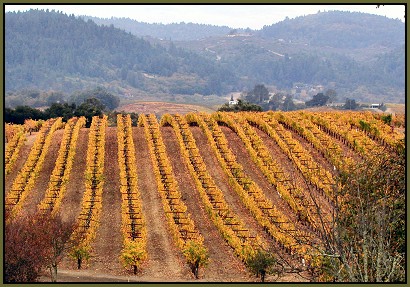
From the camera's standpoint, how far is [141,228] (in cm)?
3441

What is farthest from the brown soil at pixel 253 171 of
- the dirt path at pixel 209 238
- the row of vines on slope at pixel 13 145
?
the row of vines on slope at pixel 13 145

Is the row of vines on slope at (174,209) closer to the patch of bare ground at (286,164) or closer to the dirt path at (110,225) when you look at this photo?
the dirt path at (110,225)

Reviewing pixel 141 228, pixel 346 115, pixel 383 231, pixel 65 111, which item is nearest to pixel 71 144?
pixel 141 228

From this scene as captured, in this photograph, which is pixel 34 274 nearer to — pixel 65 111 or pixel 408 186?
pixel 408 186

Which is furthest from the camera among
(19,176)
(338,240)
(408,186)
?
(19,176)

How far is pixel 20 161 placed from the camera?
4934 cm

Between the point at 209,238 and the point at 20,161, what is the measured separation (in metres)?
19.9

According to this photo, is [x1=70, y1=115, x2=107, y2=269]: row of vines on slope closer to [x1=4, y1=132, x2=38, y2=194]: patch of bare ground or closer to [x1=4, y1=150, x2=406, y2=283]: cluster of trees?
[x1=4, y1=150, x2=406, y2=283]: cluster of trees

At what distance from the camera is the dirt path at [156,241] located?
31.1m

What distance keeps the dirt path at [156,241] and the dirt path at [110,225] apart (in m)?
1.58

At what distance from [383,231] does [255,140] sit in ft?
122

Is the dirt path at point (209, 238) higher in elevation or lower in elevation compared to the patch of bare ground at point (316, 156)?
lower

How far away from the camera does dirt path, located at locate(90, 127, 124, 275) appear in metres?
32.4

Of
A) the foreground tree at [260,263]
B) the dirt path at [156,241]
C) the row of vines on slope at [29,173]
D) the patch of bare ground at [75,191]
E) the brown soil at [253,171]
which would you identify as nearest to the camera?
the foreground tree at [260,263]
